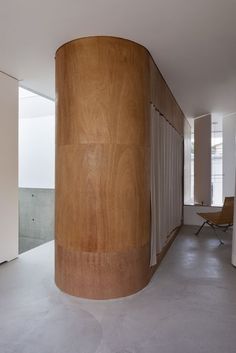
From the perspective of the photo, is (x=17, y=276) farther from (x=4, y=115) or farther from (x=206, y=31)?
(x=206, y=31)

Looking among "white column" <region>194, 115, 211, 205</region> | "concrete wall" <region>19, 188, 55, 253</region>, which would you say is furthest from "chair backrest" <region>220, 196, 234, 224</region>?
"concrete wall" <region>19, 188, 55, 253</region>

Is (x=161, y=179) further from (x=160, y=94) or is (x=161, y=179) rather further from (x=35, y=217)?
(x=35, y=217)

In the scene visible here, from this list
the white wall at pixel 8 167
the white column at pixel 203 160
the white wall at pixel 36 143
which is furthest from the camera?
the white column at pixel 203 160

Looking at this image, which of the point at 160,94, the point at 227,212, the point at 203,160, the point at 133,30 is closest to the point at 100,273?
the point at 133,30

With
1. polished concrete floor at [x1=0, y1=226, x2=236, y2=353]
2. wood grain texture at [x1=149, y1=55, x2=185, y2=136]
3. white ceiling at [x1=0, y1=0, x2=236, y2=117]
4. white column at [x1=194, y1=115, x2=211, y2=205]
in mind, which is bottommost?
polished concrete floor at [x1=0, y1=226, x2=236, y2=353]

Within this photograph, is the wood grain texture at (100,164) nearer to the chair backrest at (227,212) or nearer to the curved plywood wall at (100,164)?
the curved plywood wall at (100,164)

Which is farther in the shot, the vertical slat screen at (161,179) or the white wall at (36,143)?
the white wall at (36,143)

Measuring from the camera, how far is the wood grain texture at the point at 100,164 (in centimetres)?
272

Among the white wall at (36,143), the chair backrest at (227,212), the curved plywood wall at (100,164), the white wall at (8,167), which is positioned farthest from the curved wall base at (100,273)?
the white wall at (36,143)

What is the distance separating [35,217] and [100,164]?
4605mm

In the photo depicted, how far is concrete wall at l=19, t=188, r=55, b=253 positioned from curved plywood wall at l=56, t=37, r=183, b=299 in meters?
3.80

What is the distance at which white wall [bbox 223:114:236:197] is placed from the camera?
7027 mm

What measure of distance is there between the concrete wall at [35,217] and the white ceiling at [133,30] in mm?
3370

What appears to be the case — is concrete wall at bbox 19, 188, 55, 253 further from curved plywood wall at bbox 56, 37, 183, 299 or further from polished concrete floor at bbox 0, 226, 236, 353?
curved plywood wall at bbox 56, 37, 183, 299
